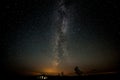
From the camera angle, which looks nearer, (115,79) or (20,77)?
(115,79)

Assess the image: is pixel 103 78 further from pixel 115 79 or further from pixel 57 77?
pixel 57 77

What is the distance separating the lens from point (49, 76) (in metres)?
26.3

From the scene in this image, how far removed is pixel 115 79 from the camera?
918 inches

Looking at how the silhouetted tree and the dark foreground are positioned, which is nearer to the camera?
the dark foreground

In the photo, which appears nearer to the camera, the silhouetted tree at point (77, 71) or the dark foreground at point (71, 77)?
the dark foreground at point (71, 77)

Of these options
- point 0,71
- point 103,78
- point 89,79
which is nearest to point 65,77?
point 89,79

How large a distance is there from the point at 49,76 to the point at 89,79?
5.24m

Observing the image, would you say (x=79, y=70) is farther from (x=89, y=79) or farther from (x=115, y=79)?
(x=115, y=79)

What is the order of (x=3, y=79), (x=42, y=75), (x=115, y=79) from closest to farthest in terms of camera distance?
(x=115, y=79) < (x=3, y=79) < (x=42, y=75)

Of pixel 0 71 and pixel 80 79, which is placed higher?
pixel 0 71

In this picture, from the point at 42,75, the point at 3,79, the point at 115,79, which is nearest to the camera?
the point at 115,79

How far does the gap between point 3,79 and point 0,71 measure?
123 inches

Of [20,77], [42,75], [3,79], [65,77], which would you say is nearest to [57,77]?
[65,77]

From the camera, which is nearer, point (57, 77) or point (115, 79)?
point (115, 79)
